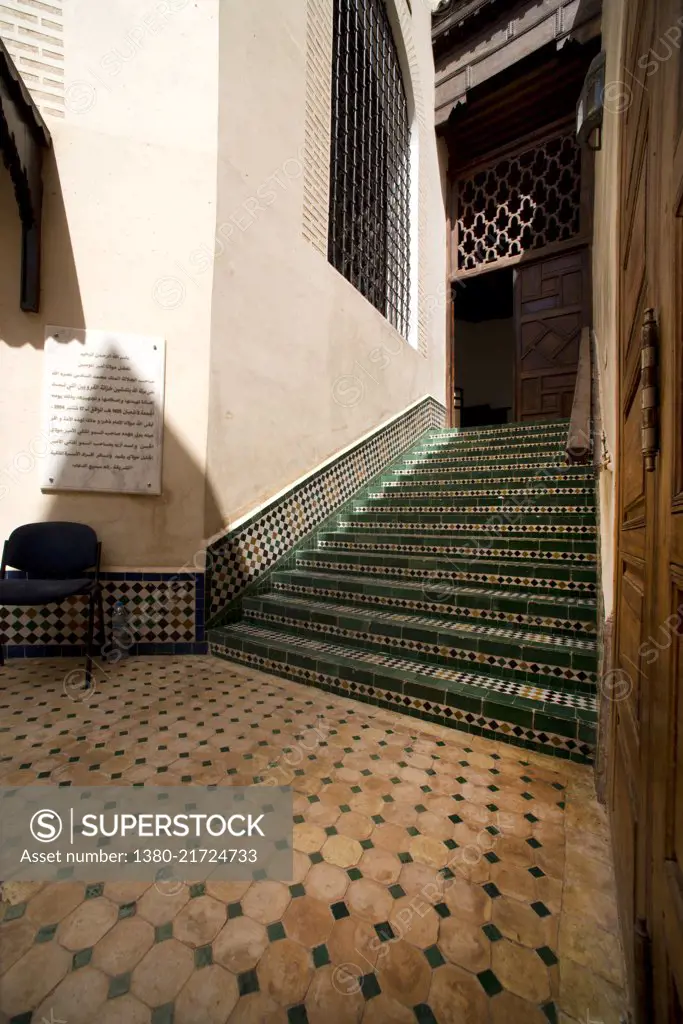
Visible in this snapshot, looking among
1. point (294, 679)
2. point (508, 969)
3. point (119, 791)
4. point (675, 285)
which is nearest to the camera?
point (675, 285)

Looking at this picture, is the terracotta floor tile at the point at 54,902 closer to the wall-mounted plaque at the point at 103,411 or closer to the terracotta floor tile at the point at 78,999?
the terracotta floor tile at the point at 78,999

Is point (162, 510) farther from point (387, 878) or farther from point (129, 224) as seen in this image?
point (387, 878)

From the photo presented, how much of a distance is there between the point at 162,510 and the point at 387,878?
113 inches

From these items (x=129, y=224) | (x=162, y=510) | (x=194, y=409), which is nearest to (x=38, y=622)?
(x=162, y=510)

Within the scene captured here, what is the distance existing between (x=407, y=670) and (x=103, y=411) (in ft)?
9.13

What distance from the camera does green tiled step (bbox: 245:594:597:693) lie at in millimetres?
2629

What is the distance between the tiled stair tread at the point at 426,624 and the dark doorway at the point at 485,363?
8511mm

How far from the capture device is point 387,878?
152 centimetres

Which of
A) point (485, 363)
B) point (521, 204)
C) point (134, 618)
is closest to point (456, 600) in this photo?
point (134, 618)

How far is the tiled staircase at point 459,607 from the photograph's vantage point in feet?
8.43

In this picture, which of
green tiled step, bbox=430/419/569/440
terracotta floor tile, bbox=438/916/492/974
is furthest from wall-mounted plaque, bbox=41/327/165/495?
green tiled step, bbox=430/419/569/440

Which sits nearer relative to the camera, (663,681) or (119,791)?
(663,681)

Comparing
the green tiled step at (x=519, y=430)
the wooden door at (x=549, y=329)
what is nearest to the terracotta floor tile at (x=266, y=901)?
the green tiled step at (x=519, y=430)

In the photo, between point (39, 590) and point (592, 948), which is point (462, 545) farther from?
point (39, 590)
